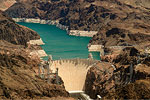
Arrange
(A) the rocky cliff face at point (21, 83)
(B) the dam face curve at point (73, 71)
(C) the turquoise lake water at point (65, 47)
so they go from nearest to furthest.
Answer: (A) the rocky cliff face at point (21, 83)
(B) the dam face curve at point (73, 71)
(C) the turquoise lake water at point (65, 47)

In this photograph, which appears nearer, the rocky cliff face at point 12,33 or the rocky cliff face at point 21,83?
the rocky cliff face at point 21,83

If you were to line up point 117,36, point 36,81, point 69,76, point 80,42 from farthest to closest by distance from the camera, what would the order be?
point 80,42, point 117,36, point 69,76, point 36,81

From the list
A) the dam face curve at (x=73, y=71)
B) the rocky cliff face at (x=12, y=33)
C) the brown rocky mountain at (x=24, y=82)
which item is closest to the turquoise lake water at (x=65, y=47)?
the rocky cliff face at (x=12, y=33)

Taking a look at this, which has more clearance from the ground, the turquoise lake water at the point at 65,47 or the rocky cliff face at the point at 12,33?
the rocky cliff face at the point at 12,33

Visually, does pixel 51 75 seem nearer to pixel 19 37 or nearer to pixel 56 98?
pixel 56 98

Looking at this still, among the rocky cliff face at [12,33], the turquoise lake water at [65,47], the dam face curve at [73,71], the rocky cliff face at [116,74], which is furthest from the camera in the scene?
the turquoise lake water at [65,47]

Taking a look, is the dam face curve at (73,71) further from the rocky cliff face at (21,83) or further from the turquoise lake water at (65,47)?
the turquoise lake water at (65,47)

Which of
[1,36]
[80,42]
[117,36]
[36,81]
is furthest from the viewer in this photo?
[80,42]

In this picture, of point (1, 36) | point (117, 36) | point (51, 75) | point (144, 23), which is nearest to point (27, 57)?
point (51, 75)

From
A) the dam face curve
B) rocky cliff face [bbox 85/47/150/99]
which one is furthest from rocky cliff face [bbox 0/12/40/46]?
rocky cliff face [bbox 85/47/150/99]
